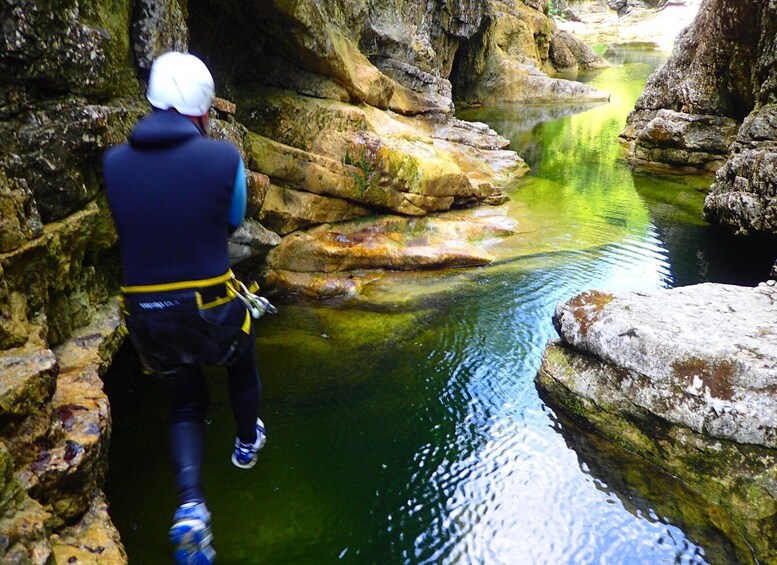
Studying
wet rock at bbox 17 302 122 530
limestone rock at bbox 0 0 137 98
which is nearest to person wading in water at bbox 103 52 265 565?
wet rock at bbox 17 302 122 530

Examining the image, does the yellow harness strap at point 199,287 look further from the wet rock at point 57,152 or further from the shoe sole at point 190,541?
the wet rock at point 57,152

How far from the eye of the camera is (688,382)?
551cm

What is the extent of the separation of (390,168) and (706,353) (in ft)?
22.9

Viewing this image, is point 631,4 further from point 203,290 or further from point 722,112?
point 203,290

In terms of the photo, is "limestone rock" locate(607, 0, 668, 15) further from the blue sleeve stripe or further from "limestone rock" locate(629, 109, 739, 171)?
the blue sleeve stripe

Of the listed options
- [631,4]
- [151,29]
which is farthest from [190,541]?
[631,4]

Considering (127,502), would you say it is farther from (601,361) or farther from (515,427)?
(601,361)

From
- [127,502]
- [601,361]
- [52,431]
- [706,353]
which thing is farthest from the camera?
[601,361]

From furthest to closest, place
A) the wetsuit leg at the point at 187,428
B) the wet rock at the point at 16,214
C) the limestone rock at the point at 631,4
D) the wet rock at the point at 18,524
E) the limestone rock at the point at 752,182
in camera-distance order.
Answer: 1. the limestone rock at the point at 631,4
2. the limestone rock at the point at 752,182
3. the wet rock at the point at 16,214
4. the wetsuit leg at the point at 187,428
5. the wet rock at the point at 18,524

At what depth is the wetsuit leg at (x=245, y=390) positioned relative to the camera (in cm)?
358

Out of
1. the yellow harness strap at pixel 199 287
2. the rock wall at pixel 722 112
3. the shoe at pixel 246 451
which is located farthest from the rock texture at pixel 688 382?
the rock wall at pixel 722 112

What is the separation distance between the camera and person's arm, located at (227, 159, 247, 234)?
9.97 feet

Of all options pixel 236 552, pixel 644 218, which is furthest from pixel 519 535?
pixel 644 218

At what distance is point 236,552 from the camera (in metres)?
4.60
